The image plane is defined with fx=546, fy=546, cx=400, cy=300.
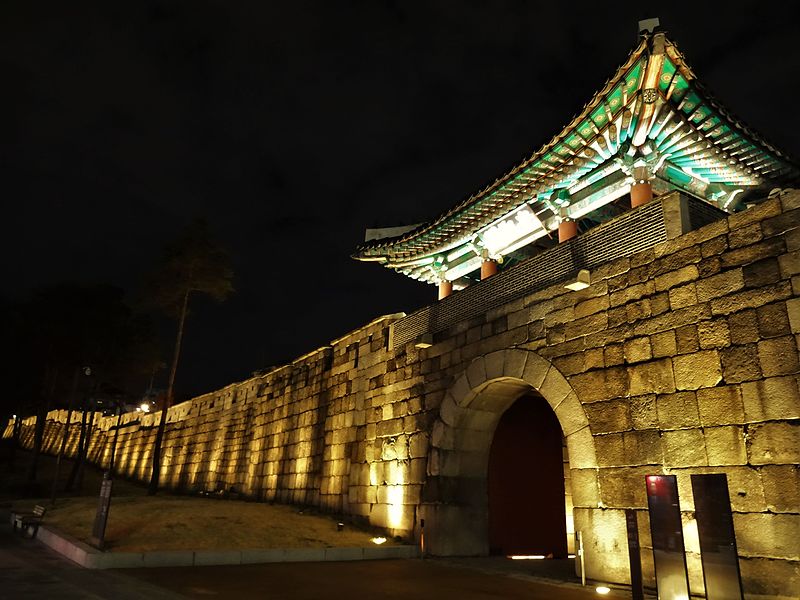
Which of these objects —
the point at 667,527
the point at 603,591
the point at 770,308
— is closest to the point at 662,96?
the point at 770,308

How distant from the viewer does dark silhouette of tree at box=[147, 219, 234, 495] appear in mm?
Answer: 20812

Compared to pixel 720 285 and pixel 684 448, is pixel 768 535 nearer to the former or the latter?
pixel 684 448

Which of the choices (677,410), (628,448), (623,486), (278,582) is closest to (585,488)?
(623,486)

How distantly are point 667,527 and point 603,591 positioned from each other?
1704 millimetres

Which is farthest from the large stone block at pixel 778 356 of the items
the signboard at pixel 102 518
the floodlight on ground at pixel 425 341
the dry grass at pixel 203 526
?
the signboard at pixel 102 518

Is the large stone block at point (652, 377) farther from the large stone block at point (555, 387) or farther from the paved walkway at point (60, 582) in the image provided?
the paved walkway at point (60, 582)

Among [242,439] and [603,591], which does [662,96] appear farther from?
[242,439]

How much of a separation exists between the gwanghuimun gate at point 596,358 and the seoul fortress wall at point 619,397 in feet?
0.07

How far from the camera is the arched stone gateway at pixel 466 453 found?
28.4 ft

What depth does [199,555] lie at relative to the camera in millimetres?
7508

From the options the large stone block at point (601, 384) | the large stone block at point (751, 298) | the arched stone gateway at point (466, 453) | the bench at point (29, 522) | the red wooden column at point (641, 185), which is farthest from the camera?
the bench at point (29, 522)

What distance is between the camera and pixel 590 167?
8742 mm

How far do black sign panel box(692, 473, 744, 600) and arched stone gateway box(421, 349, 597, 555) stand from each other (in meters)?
3.66

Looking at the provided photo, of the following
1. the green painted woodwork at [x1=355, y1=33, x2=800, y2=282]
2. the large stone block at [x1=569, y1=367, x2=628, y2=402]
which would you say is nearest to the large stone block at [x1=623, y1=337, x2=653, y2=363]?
the large stone block at [x1=569, y1=367, x2=628, y2=402]
